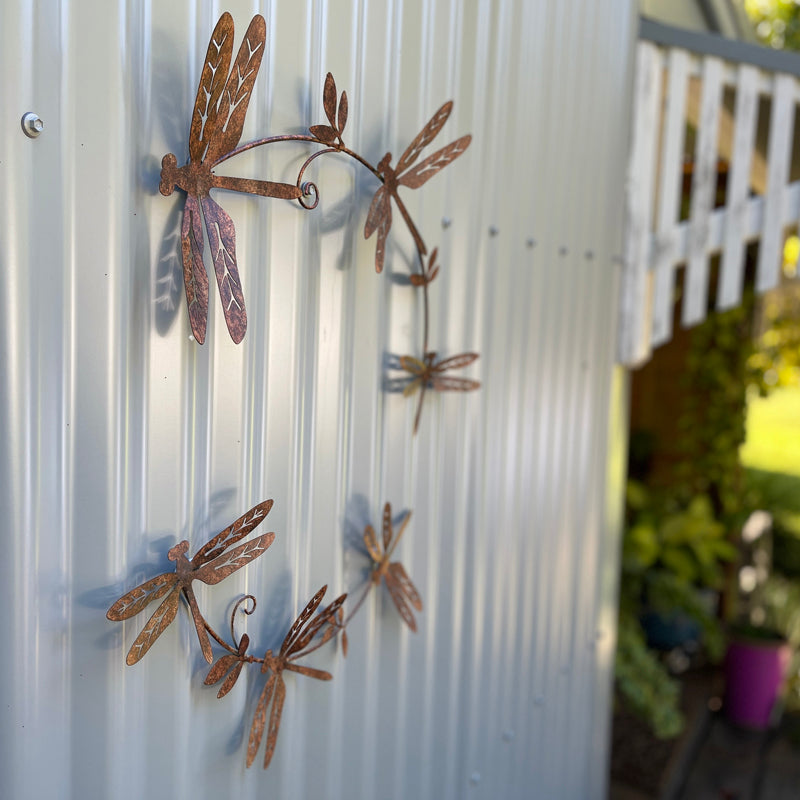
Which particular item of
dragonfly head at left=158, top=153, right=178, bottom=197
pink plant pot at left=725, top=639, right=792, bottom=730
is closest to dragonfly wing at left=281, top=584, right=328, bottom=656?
dragonfly head at left=158, top=153, right=178, bottom=197

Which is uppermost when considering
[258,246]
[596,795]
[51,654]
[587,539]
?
[258,246]

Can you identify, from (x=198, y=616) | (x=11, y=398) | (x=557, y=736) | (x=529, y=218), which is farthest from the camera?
(x=557, y=736)

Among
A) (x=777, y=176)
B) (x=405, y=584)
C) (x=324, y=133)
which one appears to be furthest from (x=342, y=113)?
(x=777, y=176)

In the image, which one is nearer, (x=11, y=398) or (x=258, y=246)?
(x=11, y=398)

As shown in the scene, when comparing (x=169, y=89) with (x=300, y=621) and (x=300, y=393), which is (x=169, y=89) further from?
(x=300, y=621)

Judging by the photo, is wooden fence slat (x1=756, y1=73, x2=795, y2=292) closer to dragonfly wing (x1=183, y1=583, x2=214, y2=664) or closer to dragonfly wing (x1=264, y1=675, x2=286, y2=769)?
dragonfly wing (x1=264, y1=675, x2=286, y2=769)

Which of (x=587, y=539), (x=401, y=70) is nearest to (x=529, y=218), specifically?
(x=401, y=70)

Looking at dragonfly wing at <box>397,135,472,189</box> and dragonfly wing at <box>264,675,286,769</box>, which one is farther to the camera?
dragonfly wing at <box>397,135,472,189</box>

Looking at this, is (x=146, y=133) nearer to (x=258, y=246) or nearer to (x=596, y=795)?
(x=258, y=246)
